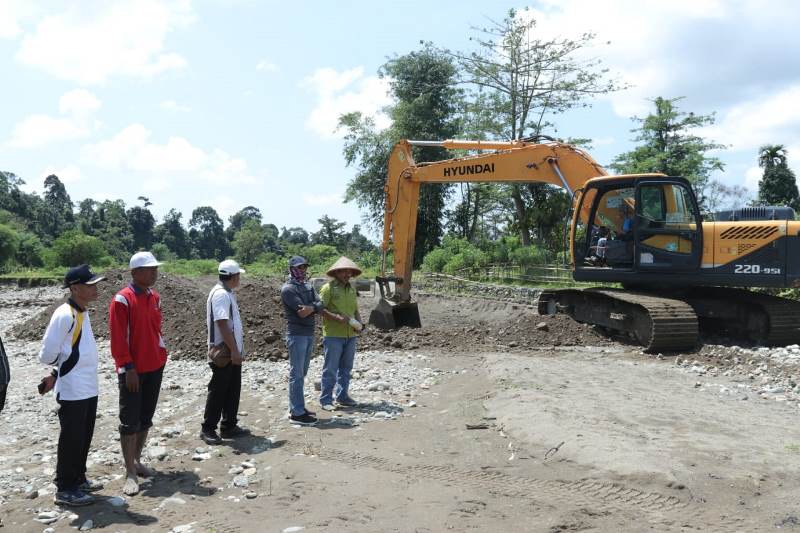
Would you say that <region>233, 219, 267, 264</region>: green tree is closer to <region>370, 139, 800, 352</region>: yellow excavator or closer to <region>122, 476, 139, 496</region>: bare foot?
<region>370, 139, 800, 352</region>: yellow excavator

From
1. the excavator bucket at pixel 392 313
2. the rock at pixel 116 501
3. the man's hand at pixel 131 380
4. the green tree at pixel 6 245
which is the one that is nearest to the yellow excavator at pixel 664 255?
the excavator bucket at pixel 392 313

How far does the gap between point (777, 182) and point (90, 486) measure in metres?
38.5

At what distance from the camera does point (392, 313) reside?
13.6 meters

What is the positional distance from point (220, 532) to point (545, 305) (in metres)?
10.7

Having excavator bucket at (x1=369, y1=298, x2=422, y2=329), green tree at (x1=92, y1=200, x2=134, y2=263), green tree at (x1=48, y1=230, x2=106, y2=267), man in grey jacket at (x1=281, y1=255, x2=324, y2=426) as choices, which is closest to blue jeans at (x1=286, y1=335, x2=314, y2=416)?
man in grey jacket at (x1=281, y1=255, x2=324, y2=426)

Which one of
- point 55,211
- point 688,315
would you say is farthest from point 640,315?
point 55,211

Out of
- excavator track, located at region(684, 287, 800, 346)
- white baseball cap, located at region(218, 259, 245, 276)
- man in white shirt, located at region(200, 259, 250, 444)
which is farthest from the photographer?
excavator track, located at region(684, 287, 800, 346)

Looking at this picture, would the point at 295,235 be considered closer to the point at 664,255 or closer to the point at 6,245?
Answer: the point at 6,245

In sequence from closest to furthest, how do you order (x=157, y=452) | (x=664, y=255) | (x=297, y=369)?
(x=157, y=452), (x=297, y=369), (x=664, y=255)

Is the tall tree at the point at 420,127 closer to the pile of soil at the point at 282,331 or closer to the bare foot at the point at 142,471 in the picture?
the pile of soil at the point at 282,331

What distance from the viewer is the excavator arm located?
12953 millimetres

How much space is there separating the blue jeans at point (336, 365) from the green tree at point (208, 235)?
65.7 m

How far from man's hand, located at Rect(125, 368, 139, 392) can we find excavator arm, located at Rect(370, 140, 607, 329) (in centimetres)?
857

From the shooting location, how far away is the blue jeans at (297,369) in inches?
272
